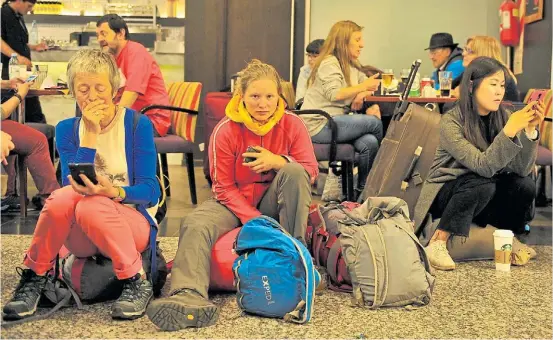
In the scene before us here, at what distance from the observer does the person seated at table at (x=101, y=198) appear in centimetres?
275

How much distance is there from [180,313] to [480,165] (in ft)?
5.60

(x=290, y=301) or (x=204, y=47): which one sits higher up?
(x=204, y=47)

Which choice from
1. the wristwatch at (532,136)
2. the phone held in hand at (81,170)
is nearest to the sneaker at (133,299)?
the phone held in hand at (81,170)

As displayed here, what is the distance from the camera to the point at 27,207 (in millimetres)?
5262

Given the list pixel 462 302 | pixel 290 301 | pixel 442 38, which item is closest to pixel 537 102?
pixel 462 302

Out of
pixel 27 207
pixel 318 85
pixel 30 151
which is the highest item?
pixel 318 85

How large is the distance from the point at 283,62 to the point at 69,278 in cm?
620

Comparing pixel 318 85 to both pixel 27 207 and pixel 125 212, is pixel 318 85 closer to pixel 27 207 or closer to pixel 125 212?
pixel 27 207

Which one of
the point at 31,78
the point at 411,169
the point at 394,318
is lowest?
the point at 394,318

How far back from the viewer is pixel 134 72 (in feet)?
17.7

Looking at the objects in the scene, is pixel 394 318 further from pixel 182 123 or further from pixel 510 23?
pixel 510 23

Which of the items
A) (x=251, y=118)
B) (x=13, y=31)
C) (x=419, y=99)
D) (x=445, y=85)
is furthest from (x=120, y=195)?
(x=13, y=31)

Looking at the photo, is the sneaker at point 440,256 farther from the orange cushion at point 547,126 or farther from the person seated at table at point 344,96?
the orange cushion at point 547,126

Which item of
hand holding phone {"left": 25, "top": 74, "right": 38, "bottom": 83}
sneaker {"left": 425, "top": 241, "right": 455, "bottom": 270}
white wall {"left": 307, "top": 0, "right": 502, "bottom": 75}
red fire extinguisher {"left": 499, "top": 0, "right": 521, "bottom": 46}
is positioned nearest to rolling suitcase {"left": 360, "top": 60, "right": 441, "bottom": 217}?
sneaker {"left": 425, "top": 241, "right": 455, "bottom": 270}
